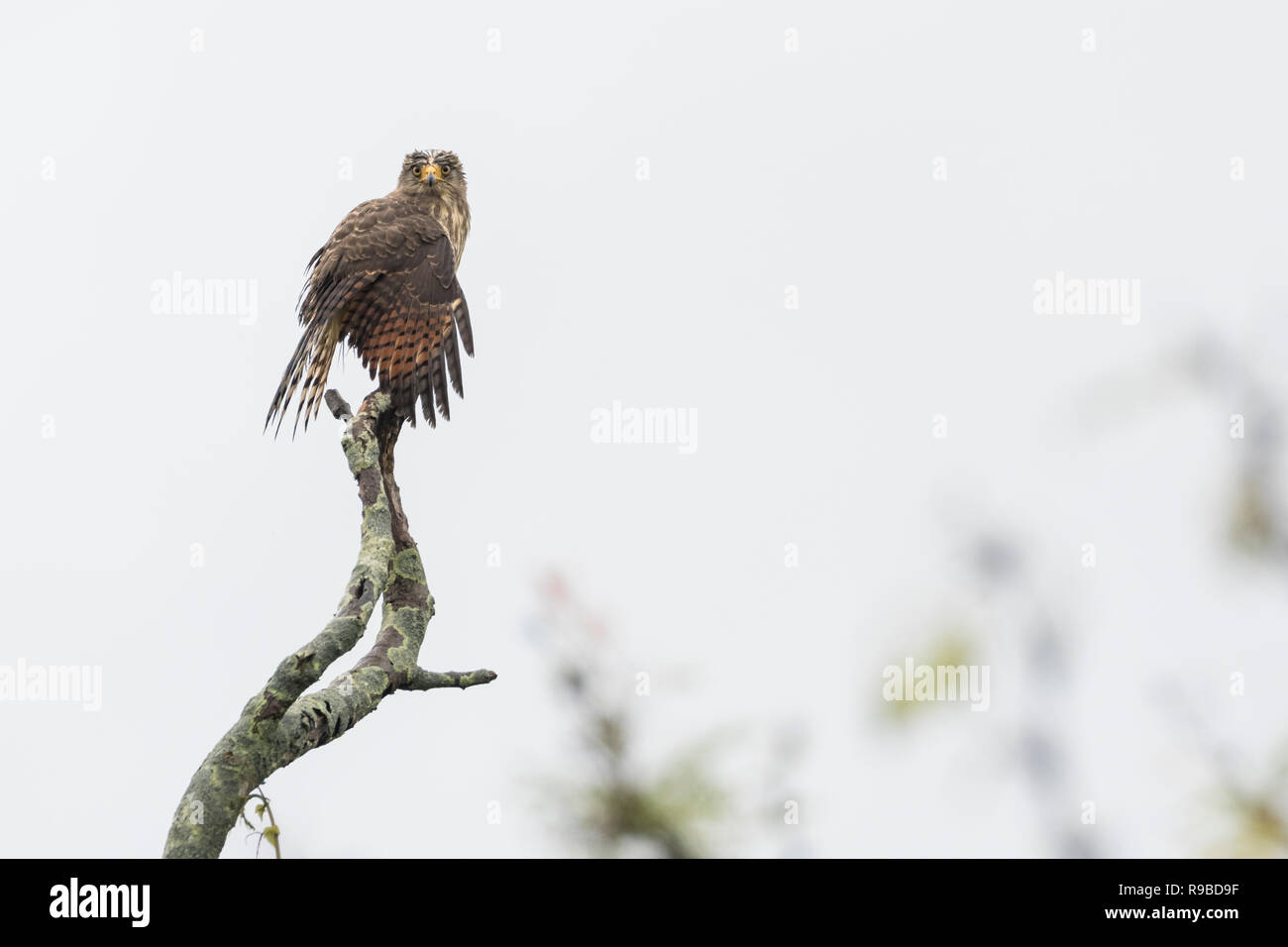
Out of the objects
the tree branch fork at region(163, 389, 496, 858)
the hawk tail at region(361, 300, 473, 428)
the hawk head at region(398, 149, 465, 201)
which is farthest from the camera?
the hawk head at region(398, 149, 465, 201)

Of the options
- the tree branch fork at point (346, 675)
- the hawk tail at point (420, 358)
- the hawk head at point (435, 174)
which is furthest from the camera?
the hawk head at point (435, 174)

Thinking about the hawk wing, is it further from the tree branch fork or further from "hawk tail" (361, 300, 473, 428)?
the tree branch fork

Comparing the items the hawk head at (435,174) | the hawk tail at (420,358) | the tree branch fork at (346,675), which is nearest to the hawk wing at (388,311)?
the hawk tail at (420,358)

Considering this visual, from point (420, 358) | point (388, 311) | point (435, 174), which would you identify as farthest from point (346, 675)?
point (435, 174)

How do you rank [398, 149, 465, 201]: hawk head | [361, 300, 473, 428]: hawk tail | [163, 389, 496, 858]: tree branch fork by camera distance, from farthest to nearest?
[398, 149, 465, 201]: hawk head → [361, 300, 473, 428]: hawk tail → [163, 389, 496, 858]: tree branch fork

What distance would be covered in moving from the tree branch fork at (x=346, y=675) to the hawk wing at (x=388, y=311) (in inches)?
35.8

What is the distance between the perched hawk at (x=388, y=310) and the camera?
21.8 feet

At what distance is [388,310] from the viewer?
23.2 feet

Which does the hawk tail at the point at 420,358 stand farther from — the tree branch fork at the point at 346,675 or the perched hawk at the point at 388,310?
the tree branch fork at the point at 346,675

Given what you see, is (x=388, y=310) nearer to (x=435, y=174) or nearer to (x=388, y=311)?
(x=388, y=311)

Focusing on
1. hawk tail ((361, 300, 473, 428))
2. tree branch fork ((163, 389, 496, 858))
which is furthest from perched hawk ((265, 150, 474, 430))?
tree branch fork ((163, 389, 496, 858))

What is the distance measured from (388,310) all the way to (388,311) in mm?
10

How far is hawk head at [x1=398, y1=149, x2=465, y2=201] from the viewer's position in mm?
9414
